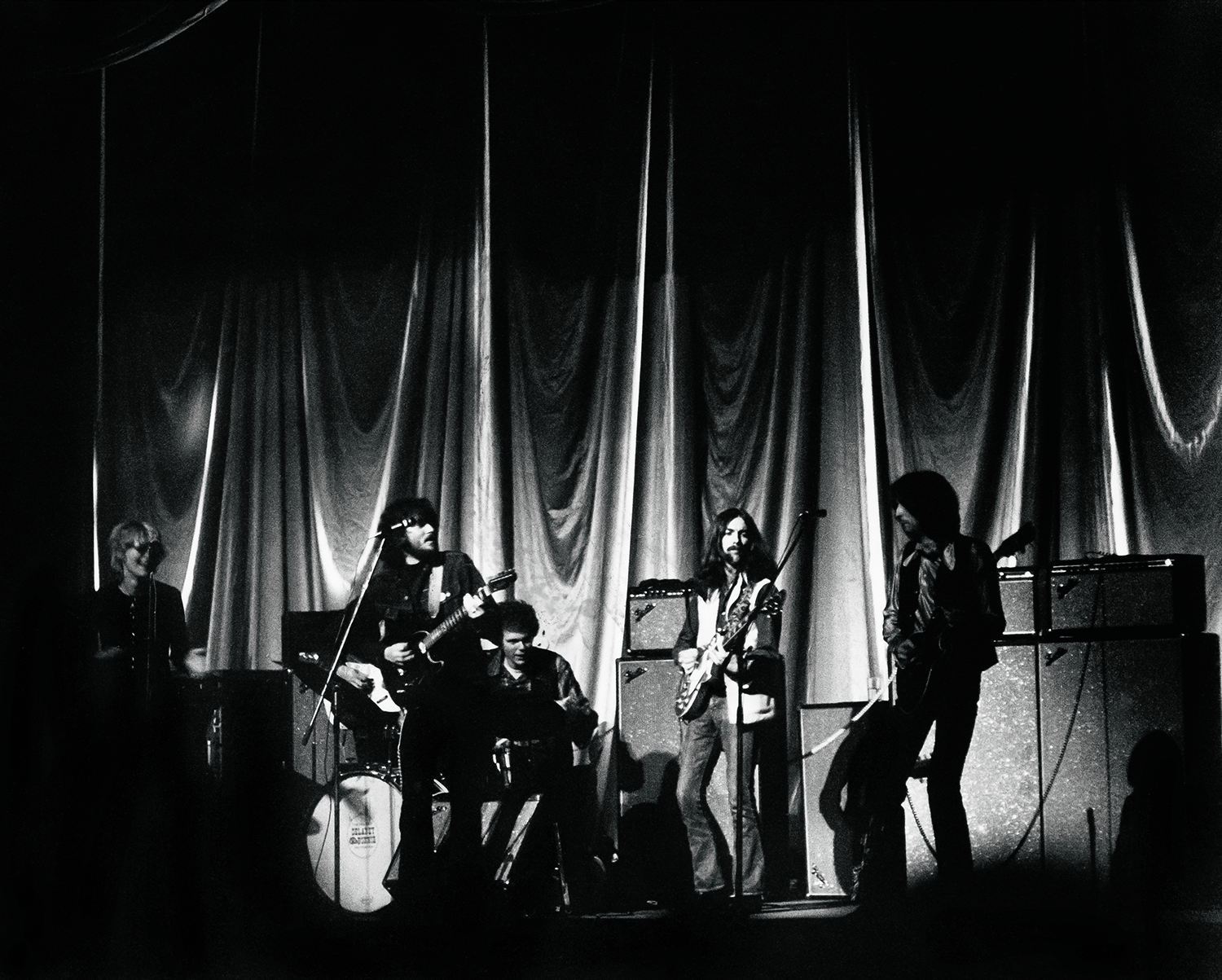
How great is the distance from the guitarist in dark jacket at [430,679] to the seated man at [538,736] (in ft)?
0.23

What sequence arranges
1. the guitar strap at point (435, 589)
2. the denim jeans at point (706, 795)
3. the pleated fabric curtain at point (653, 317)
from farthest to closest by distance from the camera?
the guitar strap at point (435, 589), the pleated fabric curtain at point (653, 317), the denim jeans at point (706, 795)

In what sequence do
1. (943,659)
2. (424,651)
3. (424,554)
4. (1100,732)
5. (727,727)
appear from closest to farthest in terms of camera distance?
1. (1100,732)
2. (943,659)
3. (727,727)
4. (424,651)
5. (424,554)

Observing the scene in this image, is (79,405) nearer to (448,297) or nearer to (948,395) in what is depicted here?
(448,297)

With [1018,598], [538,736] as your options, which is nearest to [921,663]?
[1018,598]

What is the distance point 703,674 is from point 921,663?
65cm

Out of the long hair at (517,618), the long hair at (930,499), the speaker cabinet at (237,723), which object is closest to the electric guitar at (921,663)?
the long hair at (930,499)

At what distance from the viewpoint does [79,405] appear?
4742mm

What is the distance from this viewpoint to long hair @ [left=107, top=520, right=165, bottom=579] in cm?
449

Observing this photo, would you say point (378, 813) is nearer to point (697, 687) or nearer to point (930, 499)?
point (697, 687)

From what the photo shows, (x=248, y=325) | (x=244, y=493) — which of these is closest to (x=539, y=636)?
(x=244, y=493)

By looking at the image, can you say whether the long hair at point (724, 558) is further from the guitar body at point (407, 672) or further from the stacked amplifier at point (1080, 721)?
the guitar body at point (407, 672)

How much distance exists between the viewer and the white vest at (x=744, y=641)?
4043 millimetres

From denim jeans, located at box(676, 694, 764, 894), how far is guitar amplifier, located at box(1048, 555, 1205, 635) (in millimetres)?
994

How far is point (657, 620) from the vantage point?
429cm
